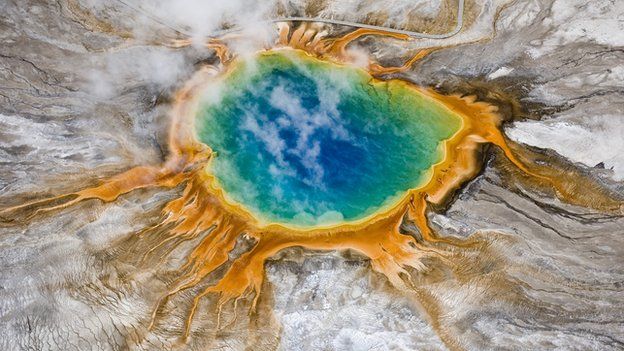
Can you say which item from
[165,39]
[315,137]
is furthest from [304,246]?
[165,39]

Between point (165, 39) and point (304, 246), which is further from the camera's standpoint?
point (165, 39)

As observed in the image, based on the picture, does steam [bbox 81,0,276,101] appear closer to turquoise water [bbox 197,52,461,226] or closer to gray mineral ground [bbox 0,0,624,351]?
gray mineral ground [bbox 0,0,624,351]

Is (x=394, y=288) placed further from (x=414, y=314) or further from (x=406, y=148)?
(x=406, y=148)

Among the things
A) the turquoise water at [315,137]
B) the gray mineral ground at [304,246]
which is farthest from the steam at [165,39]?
the turquoise water at [315,137]

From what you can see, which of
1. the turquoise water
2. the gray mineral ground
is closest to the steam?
the gray mineral ground

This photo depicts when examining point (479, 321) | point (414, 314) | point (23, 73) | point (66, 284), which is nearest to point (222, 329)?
point (66, 284)

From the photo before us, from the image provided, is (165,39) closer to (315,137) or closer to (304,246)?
(315,137)

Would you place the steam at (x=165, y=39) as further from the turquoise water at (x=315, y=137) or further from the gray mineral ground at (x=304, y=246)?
the turquoise water at (x=315, y=137)
